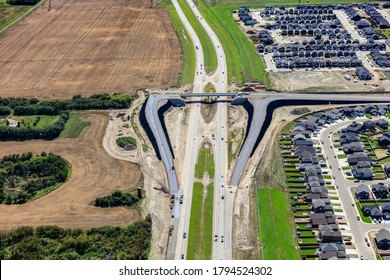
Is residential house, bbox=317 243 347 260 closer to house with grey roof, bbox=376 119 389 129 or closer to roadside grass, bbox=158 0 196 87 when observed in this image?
A: house with grey roof, bbox=376 119 389 129

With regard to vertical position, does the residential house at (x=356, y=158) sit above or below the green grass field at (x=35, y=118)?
above

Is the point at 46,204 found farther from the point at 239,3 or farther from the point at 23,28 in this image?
the point at 239,3

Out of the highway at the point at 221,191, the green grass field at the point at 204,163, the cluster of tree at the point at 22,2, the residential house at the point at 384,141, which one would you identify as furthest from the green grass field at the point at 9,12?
the residential house at the point at 384,141

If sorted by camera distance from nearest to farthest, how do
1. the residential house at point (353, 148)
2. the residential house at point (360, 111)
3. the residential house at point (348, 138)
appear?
the residential house at point (353, 148), the residential house at point (348, 138), the residential house at point (360, 111)

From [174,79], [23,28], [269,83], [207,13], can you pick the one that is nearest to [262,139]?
[269,83]

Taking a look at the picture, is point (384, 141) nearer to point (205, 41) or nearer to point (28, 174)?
point (28, 174)

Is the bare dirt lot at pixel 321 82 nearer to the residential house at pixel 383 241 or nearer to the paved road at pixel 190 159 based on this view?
the paved road at pixel 190 159

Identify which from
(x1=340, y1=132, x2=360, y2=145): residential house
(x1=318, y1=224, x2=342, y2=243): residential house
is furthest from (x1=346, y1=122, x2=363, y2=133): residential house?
(x1=318, y1=224, x2=342, y2=243): residential house
